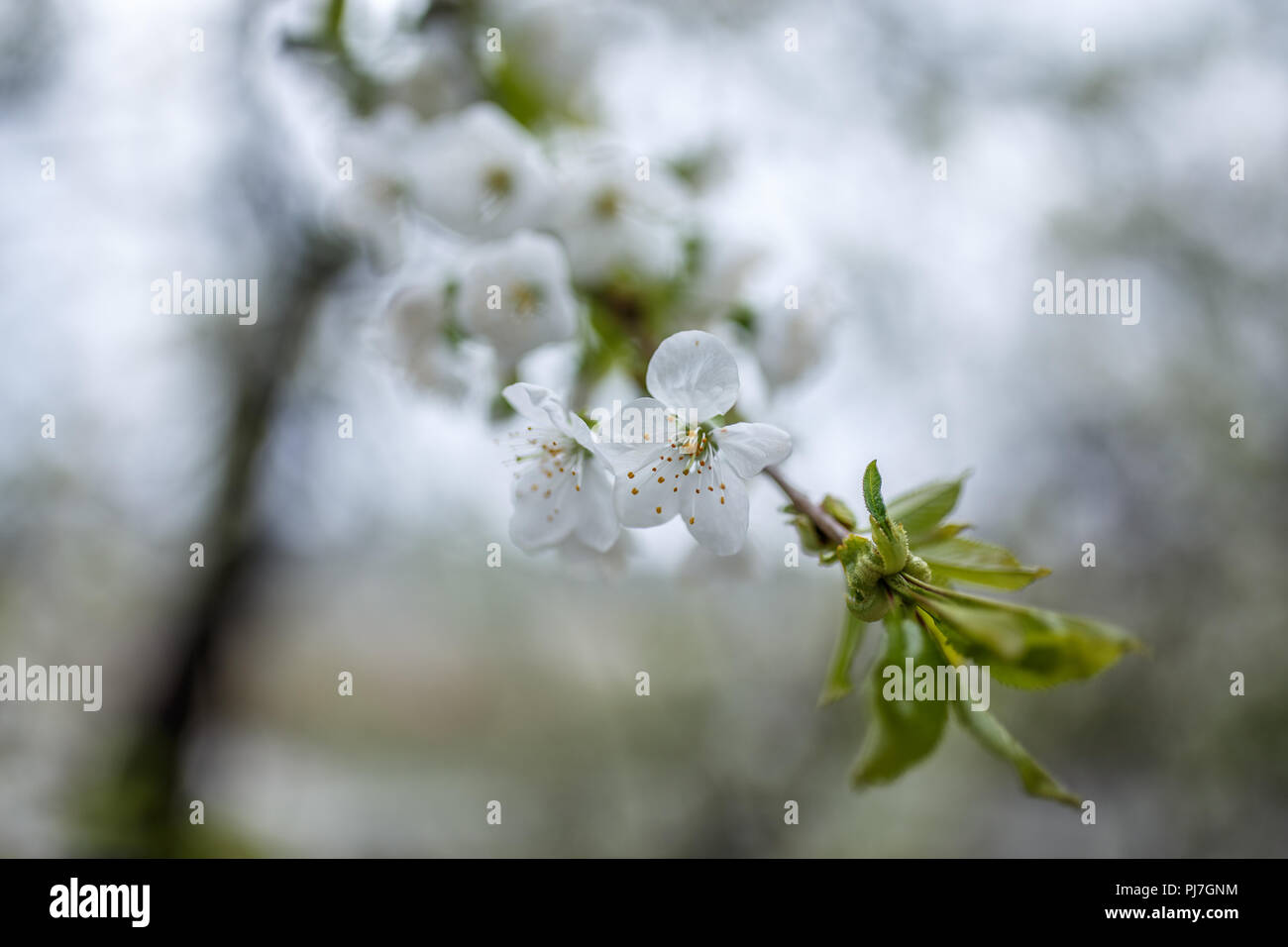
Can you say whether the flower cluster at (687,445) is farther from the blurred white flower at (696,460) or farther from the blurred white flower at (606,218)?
the blurred white flower at (606,218)

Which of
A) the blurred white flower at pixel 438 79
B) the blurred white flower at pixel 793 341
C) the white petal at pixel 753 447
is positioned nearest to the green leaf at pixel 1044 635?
the white petal at pixel 753 447

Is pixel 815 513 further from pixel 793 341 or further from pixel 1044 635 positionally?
pixel 793 341

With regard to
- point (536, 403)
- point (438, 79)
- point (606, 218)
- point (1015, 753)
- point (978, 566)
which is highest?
point (438, 79)

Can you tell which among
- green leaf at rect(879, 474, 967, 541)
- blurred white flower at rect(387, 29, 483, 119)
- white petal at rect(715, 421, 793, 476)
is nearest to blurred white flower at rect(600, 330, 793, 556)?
white petal at rect(715, 421, 793, 476)

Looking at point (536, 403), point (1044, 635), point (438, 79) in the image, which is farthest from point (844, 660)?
point (438, 79)

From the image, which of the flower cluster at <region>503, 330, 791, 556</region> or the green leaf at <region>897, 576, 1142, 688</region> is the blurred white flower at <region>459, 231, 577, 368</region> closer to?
the flower cluster at <region>503, 330, 791, 556</region>
